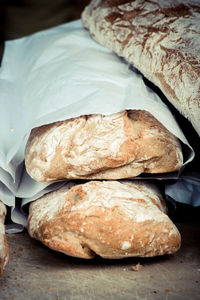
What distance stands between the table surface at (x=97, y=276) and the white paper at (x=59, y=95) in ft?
0.83

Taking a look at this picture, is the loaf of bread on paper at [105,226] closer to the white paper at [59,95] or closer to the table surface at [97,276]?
the table surface at [97,276]

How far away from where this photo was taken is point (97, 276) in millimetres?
1061

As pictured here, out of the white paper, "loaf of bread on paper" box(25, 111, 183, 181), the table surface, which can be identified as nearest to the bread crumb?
the table surface

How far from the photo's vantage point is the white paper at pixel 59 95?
4.32 ft

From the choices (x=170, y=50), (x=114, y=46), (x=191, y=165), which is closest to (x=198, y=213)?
(x=191, y=165)

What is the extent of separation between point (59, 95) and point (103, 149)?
0.98ft

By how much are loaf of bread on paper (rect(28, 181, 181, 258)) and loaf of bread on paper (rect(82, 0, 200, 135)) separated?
1.02 feet

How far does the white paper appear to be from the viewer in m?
1.32

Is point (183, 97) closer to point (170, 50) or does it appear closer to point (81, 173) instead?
point (170, 50)

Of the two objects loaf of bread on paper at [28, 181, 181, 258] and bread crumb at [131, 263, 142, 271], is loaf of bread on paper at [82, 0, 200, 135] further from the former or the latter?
bread crumb at [131, 263, 142, 271]

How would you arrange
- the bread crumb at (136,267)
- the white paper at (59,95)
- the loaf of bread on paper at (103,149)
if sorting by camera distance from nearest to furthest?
the bread crumb at (136,267)
the loaf of bread on paper at (103,149)
the white paper at (59,95)

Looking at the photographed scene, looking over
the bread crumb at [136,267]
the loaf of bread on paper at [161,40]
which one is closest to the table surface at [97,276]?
the bread crumb at [136,267]

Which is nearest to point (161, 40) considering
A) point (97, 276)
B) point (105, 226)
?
point (105, 226)

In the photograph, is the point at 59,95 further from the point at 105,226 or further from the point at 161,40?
the point at 105,226
